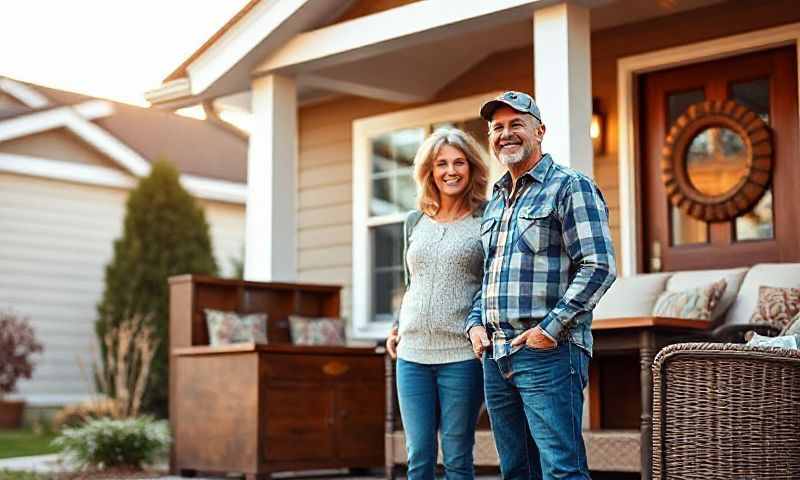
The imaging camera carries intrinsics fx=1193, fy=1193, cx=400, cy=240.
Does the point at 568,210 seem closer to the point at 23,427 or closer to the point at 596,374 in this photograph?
the point at 596,374

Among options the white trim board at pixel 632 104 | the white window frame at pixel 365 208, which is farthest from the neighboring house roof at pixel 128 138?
the white trim board at pixel 632 104

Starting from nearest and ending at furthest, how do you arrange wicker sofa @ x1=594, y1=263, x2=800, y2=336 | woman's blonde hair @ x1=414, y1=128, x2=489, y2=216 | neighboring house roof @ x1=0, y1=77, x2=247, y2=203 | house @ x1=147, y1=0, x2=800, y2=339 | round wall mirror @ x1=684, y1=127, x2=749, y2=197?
woman's blonde hair @ x1=414, y1=128, x2=489, y2=216, wicker sofa @ x1=594, y1=263, x2=800, y2=336, house @ x1=147, y1=0, x2=800, y2=339, round wall mirror @ x1=684, y1=127, x2=749, y2=197, neighboring house roof @ x1=0, y1=77, x2=247, y2=203

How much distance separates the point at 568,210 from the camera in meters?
3.45

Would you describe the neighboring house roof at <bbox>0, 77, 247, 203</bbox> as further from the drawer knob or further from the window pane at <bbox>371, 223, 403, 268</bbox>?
the drawer knob

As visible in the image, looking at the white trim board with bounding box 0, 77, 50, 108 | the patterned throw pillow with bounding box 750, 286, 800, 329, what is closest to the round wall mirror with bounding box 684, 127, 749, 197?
the patterned throw pillow with bounding box 750, 286, 800, 329

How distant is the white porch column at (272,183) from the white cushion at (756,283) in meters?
2.82

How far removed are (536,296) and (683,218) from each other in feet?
13.2

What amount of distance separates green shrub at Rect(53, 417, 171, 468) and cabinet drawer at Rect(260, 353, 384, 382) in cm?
113

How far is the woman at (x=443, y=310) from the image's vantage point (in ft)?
12.5

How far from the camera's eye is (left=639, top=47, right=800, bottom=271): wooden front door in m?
6.76

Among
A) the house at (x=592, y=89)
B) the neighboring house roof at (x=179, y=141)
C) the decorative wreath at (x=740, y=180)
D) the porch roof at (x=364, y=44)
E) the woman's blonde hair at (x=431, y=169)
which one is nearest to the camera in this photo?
the woman's blonde hair at (x=431, y=169)

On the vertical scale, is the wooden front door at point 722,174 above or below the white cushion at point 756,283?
Result: above

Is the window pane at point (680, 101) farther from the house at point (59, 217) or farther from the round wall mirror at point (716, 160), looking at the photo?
the house at point (59, 217)

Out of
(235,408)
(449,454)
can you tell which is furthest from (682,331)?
(235,408)
